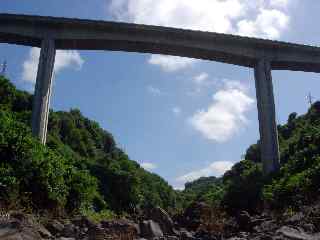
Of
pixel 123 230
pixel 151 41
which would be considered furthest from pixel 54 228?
pixel 151 41

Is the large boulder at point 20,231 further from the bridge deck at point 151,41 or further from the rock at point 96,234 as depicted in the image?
the bridge deck at point 151,41

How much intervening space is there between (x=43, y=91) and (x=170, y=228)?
23114 mm

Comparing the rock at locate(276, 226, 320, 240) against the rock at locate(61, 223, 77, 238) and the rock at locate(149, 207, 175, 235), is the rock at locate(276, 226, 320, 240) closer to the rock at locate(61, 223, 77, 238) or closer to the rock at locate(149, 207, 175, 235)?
the rock at locate(149, 207, 175, 235)

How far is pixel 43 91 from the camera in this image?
32.6 meters

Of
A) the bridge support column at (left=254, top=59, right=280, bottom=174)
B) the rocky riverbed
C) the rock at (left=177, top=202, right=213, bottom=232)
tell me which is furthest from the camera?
the bridge support column at (left=254, top=59, right=280, bottom=174)

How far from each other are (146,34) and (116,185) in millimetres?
20051

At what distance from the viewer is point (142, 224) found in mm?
11344

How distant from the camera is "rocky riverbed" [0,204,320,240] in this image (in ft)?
29.0

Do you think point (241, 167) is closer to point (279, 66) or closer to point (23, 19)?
point (279, 66)

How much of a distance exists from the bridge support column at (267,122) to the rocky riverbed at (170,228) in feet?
72.6

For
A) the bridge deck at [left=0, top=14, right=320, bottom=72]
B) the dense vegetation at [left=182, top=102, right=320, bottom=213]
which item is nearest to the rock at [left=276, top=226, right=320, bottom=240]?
the dense vegetation at [left=182, top=102, right=320, bottom=213]

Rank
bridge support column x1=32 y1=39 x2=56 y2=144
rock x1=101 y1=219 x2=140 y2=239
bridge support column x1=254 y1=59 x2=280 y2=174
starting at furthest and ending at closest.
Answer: bridge support column x1=254 y1=59 x2=280 y2=174 → bridge support column x1=32 y1=39 x2=56 y2=144 → rock x1=101 y1=219 x2=140 y2=239

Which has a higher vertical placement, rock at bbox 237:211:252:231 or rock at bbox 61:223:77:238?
rock at bbox 237:211:252:231

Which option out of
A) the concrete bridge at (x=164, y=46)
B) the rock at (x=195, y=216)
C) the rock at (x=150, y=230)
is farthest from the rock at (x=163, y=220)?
the concrete bridge at (x=164, y=46)
